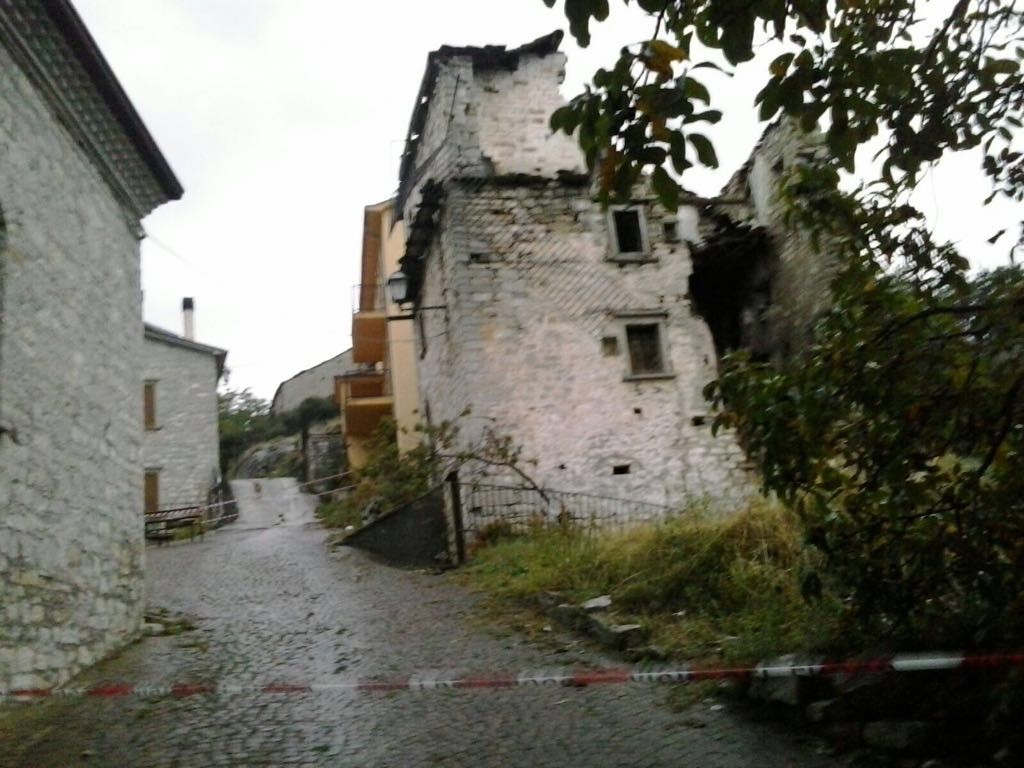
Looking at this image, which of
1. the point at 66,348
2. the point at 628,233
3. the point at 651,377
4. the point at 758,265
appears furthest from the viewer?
the point at 758,265

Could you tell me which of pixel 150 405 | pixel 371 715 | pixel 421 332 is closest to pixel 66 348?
pixel 371 715

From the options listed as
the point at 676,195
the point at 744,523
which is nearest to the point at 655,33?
the point at 676,195

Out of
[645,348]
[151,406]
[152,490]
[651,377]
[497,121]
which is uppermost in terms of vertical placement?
[497,121]

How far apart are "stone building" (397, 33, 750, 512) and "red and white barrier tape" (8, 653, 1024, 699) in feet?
26.4

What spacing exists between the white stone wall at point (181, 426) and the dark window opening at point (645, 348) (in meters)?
16.7

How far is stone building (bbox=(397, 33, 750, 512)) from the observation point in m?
14.9

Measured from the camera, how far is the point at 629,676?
5375 millimetres

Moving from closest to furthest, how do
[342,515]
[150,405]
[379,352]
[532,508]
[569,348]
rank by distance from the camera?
[532,508] → [569,348] → [342,515] → [379,352] → [150,405]

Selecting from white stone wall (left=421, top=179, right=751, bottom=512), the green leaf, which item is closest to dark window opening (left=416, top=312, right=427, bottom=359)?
white stone wall (left=421, top=179, right=751, bottom=512)

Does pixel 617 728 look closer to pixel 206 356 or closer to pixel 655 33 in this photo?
pixel 655 33

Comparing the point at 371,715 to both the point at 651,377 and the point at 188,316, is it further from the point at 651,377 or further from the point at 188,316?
the point at 188,316

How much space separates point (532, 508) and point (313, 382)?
109ft

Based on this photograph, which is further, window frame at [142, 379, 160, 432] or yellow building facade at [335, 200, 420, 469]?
window frame at [142, 379, 160, 432]

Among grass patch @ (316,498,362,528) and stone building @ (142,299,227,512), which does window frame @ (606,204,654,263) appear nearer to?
grass patch @ (316,498,362,528)
